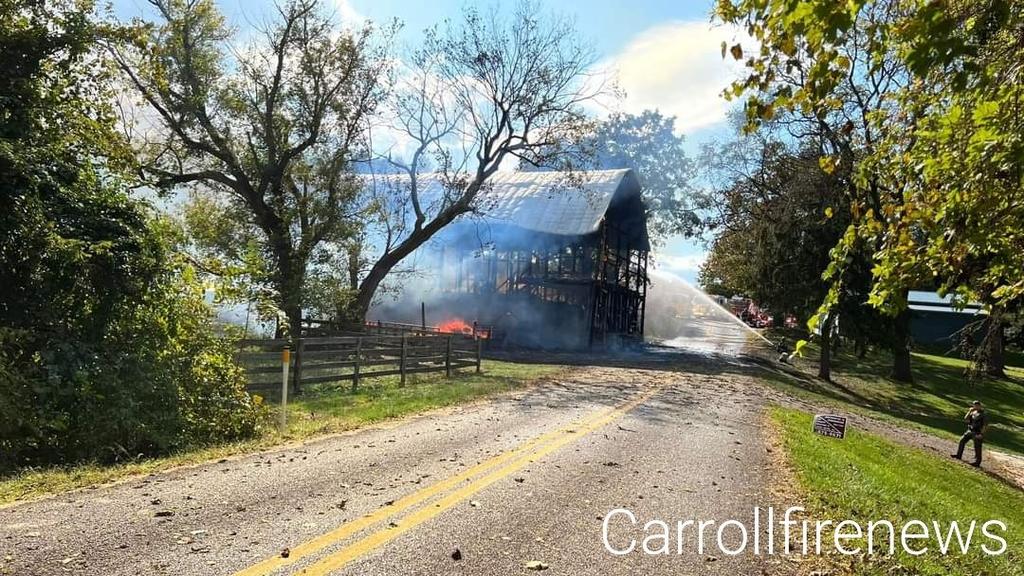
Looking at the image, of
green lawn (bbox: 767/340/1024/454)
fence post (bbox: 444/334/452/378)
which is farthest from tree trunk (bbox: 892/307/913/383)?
fence post (bbox: 444/334/452/378)

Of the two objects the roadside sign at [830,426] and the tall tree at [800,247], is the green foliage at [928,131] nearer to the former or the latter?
the roadside sign at [830,426]

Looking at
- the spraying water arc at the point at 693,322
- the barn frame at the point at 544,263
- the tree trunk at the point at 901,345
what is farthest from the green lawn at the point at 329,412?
the spraying water arc at the point at 693,322

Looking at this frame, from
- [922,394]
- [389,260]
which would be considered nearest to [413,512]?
[389,260]

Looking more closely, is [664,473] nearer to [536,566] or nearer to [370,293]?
[536,566]

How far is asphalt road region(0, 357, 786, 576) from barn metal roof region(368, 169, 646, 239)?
20.4 m

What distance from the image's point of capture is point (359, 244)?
2277cm

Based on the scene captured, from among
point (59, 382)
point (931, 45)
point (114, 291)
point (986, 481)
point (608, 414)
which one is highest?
point (931, 45)

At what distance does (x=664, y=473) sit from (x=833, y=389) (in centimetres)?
1961

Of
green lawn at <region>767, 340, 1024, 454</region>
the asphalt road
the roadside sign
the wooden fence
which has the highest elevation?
the wooden fence

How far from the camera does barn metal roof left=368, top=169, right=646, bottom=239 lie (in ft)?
100.0

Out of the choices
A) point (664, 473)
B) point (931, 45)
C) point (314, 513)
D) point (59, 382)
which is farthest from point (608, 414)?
point (931, 45)

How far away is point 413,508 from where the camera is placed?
5.24 metres

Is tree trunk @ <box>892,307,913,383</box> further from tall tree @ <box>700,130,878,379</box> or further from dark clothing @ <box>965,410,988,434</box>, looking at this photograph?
dark clothing @ <box>965,410,988,434</box>

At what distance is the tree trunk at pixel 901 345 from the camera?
24.9m
